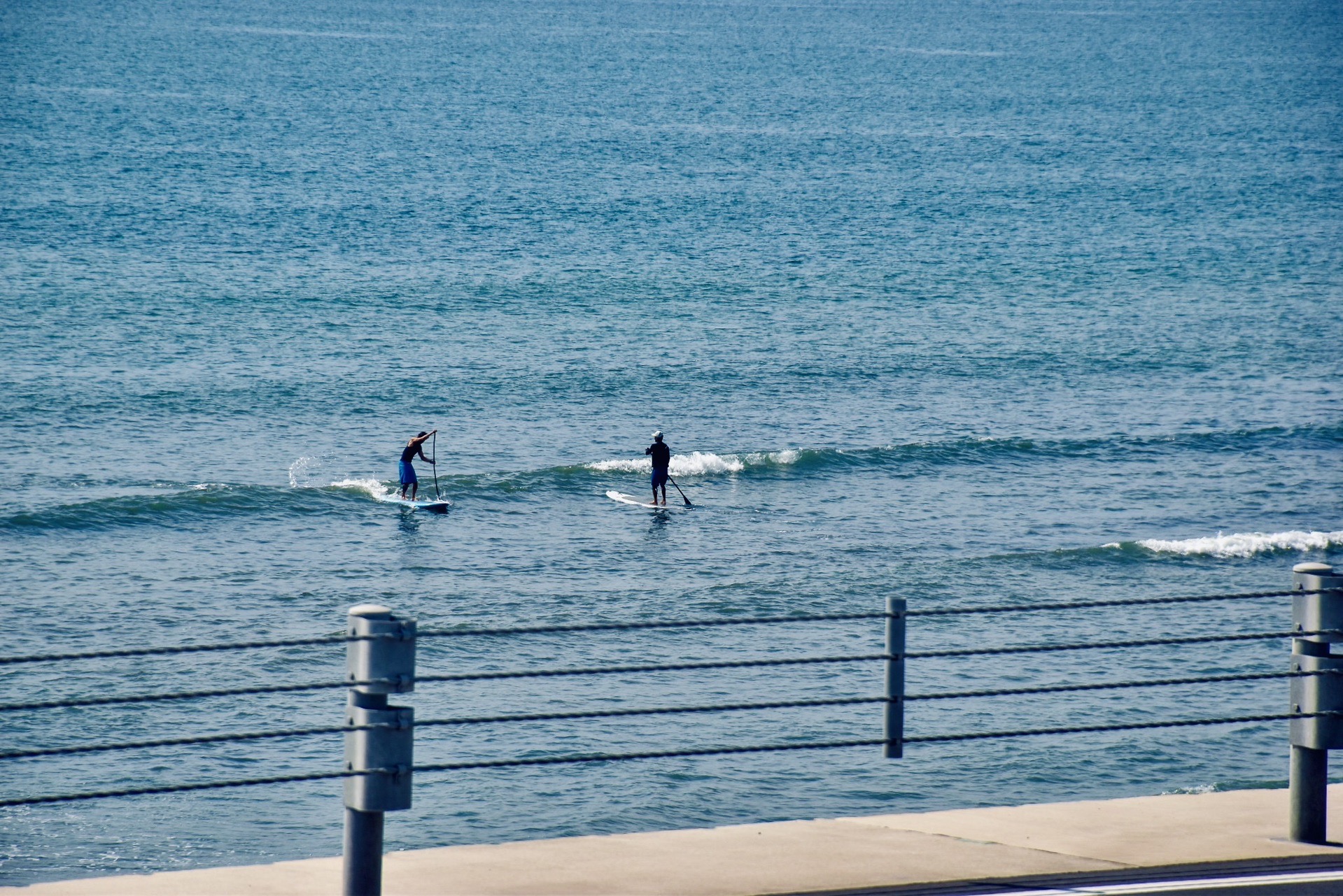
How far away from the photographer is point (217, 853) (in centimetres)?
1702

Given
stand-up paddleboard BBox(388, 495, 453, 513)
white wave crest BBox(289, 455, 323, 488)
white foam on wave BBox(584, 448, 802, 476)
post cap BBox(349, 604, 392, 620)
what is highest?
white foam on wave BBox(584, 448, 802, 476)

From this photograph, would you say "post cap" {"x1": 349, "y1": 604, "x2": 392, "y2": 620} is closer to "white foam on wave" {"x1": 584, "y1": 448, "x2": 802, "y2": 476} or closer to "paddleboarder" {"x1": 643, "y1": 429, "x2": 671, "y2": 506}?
"paddleboarder" {"x1": 643, "y1": 429, "x2": 671, "y2": 506}

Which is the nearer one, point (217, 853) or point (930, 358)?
point (217, 853)

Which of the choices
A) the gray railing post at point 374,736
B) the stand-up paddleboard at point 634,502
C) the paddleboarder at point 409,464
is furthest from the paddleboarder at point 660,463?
the gray railing post at point 374,736

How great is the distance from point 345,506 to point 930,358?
2221 centimetres

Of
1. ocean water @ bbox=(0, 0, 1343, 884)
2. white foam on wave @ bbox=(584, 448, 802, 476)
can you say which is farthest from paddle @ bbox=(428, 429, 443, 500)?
white foam on wave @ bbox=(584, 448, 802, 476)

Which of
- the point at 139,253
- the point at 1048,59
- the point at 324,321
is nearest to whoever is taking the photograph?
the point at 324,321

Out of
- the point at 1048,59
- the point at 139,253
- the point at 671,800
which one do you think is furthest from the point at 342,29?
the point at 671,800

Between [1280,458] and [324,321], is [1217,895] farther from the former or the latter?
[324,321]

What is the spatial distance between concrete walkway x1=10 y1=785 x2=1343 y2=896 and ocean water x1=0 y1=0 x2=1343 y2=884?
934 centimetres

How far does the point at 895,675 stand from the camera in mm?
7758

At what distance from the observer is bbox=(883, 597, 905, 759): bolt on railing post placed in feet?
24.7

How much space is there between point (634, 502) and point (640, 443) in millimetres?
5623

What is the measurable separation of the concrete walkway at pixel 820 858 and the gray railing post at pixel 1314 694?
0.19 metres
